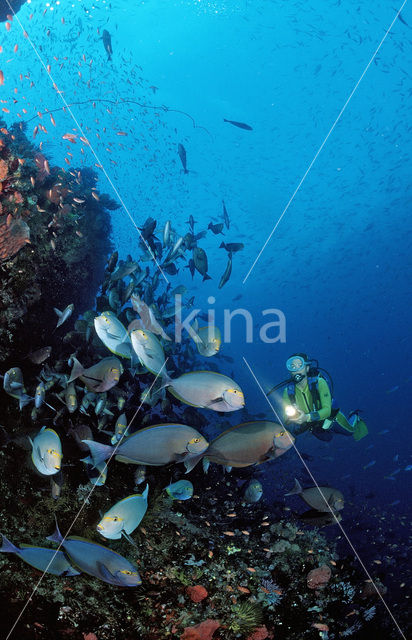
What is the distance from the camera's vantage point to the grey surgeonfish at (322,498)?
3.99m

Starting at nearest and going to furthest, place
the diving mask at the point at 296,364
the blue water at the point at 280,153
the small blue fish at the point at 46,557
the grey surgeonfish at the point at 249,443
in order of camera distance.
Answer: the grey surgeonfish at the point at 249,443 → the small blue fish at the point at 46,557 → the diving mask at the point at 296,364 → the blue water at the point at 280,153

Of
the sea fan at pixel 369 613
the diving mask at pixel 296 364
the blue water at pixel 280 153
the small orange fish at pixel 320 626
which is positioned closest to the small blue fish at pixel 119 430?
A: the diving mask at pixel 296 364

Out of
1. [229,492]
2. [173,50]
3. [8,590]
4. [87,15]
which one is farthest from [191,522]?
[173,50]

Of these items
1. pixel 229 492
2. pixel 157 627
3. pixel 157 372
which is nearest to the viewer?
pixel 157 372

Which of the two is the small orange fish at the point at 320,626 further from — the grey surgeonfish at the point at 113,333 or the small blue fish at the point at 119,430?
the grey surgeonfish at the point at 113,333

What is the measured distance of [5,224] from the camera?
4656mm

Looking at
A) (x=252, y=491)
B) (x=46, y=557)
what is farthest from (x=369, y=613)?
(x=46, y=557)

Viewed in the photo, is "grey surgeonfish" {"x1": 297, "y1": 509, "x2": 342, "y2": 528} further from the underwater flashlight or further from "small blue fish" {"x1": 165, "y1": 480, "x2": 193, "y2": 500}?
the underwater flashlight

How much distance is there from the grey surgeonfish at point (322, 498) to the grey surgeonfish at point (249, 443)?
1.41 meters

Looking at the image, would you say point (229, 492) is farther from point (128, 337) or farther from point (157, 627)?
point (128, 337)

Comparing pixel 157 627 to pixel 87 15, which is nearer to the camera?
pixel 157 627

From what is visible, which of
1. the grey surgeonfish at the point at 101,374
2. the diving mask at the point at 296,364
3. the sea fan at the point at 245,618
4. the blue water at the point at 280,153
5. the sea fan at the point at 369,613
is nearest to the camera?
the grey surgeonfish at the point at 101,374

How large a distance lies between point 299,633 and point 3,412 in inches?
186

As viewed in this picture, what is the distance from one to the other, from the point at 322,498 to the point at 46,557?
302 centimetres
